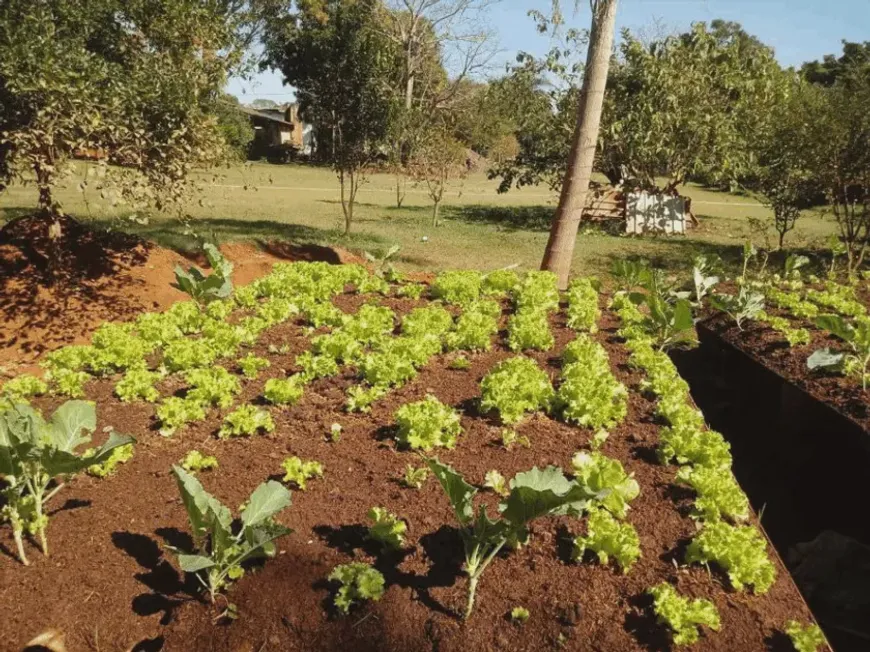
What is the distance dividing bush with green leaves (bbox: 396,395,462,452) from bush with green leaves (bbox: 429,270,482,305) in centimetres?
258

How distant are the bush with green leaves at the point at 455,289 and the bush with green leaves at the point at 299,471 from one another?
10.7ft

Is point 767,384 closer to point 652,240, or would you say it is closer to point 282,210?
point 652,240

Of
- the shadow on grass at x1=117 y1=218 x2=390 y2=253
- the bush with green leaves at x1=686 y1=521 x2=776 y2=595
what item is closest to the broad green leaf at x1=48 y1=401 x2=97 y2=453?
the bush with green leaves at x1=686 y1=521 x2=776 y2=595

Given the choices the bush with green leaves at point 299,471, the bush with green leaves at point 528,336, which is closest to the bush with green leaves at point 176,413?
the bush with green leaves at point 299,471

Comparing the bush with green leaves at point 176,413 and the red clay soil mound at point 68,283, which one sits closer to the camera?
the bush with green leaves at point 176,413

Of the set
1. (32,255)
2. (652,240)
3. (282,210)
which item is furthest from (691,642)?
(282,210)

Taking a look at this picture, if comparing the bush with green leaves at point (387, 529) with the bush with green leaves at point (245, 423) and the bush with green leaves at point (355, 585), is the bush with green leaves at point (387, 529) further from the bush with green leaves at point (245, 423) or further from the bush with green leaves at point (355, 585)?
the bush with green leaves at point (245, 423)

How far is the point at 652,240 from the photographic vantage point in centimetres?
1608

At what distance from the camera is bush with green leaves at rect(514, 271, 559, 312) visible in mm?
6305

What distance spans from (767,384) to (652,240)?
11049 millimetres

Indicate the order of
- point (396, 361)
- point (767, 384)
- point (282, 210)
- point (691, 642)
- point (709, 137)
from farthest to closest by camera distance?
point (282, 210), point (709, 137), point (767, 384), point (396, 361), point (691, 642)

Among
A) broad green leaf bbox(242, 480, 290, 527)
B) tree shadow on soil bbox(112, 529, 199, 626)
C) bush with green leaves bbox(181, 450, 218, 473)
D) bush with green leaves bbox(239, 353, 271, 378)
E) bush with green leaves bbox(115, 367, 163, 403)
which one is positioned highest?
broad green leaf bbox(242, 480, 290, 527)

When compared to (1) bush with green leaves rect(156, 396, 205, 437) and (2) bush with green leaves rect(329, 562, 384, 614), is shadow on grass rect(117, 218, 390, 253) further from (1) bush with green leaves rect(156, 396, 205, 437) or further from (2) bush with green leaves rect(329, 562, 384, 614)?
(2) bush with green leaves rect(329, 562, 384, 614)

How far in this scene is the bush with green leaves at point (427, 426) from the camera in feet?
12.5
